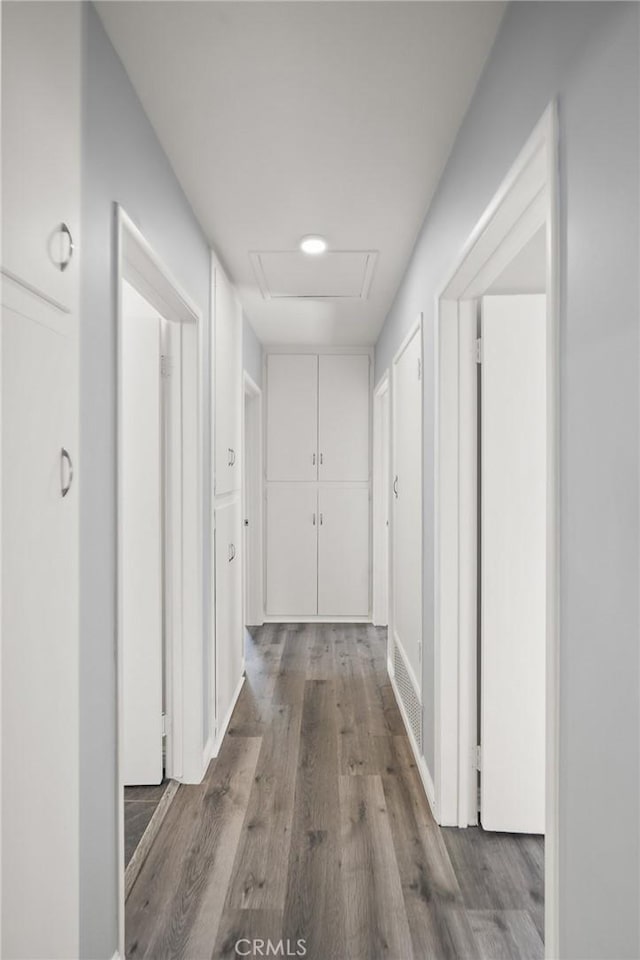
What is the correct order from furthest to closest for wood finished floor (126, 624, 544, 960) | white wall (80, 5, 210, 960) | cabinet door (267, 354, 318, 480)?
cabinet door (267, 354, 318, 480)
wood finished floor (126, 624, 544, 960)
white wall (80, 5, 210, 960)

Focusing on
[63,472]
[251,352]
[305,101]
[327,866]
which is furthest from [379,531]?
[63,472]

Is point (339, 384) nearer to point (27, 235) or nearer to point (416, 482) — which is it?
point (416, 482)

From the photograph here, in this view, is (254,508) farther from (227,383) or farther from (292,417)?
(227,383)

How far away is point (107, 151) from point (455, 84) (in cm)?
98

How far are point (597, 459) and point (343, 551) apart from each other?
4.36 metres

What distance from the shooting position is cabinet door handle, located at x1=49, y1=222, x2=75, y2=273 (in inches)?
46.7

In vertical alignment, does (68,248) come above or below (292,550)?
above

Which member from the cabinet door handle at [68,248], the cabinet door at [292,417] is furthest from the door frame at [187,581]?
the cabinet door at [292,417]

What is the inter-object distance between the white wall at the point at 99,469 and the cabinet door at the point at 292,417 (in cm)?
350

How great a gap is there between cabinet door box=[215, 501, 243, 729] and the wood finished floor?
271 millimetres

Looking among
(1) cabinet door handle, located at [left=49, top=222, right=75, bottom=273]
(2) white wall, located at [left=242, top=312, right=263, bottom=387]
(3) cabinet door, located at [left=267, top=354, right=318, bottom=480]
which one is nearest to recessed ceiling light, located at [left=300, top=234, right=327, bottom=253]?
(2) white wall, located at [left=242, top=312, right=263, bottom=387]

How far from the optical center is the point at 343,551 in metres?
5.22

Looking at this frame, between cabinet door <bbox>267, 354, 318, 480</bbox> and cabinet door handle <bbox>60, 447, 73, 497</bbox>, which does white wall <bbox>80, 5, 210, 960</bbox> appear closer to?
cabinet door handle <bbox>60, 447, 73, 497</bbox>

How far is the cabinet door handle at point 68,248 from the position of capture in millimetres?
1187
